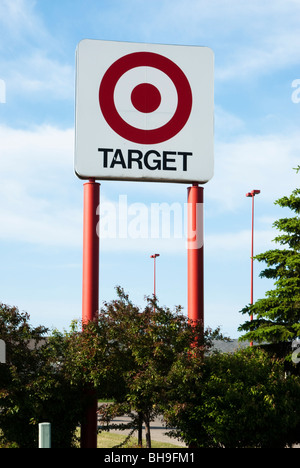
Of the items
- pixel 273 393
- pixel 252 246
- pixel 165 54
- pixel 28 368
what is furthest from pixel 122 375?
pixel 252 246

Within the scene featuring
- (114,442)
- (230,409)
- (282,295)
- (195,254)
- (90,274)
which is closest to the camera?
(230,409)

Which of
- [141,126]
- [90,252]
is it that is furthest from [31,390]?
[141,126]

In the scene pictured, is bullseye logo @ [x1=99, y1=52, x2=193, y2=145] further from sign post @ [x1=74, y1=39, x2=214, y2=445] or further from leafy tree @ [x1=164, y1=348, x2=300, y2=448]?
leafy tree @ [x1=164, y1=348, x2=300, y2=448]

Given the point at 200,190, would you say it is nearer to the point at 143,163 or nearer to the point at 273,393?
the point at 143,163

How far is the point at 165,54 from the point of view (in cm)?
1395

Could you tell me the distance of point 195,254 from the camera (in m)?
13.7

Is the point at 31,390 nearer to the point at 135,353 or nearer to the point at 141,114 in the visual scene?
the point at 135,353

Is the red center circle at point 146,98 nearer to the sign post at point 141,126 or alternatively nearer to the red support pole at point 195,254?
the sign post at point 141,126

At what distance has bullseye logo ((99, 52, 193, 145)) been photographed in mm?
13562

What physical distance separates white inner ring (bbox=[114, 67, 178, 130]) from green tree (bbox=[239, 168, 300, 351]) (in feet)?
29.0

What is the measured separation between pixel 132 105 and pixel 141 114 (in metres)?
0.28

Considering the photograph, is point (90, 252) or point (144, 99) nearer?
point (90, 252)

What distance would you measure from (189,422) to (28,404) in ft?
10.7

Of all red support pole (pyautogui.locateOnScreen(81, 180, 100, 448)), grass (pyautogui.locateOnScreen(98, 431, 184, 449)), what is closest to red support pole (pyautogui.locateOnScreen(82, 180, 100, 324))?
red support pole (pyautogui.locateOnScreen(81, 180, 100, 448))
